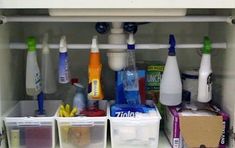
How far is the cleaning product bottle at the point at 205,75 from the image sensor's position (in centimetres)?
107

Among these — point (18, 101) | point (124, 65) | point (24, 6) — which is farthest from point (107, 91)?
point (24, 6)

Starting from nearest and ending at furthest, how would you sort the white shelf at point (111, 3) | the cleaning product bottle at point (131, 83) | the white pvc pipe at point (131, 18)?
the white shelf at point (111, 3) < the white pvc pipe at point (131, 18) < the cleaning product bottle at point (131, 83)

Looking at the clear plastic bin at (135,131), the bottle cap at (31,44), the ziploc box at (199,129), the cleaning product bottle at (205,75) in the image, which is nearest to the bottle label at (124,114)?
the clear plastic bin at (135,131)

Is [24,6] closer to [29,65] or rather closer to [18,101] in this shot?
[29,65]

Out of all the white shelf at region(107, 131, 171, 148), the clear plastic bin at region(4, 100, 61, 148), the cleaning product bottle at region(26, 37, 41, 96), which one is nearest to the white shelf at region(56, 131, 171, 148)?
the white shelf at region(107, 131, 171, 148)

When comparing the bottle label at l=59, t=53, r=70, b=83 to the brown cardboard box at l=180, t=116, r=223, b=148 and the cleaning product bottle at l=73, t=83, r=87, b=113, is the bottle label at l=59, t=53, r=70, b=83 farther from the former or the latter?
the brown cardboard box at l=180, t=116, r=223, b=148

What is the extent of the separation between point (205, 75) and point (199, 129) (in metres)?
0.19

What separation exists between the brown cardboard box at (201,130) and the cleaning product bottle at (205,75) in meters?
0.09

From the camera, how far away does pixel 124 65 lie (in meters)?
1.14

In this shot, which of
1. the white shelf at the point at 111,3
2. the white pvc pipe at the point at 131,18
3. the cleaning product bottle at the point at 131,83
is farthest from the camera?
the cleaning product bottle at the point at 131,83

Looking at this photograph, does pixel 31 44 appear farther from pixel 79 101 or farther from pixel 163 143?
pixel 163 143

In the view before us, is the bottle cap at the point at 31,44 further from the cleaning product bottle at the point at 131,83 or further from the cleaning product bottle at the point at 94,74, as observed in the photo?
the cleaning product bottle at the point at 131,83

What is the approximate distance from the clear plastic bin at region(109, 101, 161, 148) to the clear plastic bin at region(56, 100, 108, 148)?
0.04 metres

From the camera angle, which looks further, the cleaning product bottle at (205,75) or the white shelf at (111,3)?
the cleaning product bottle at (205,75)
